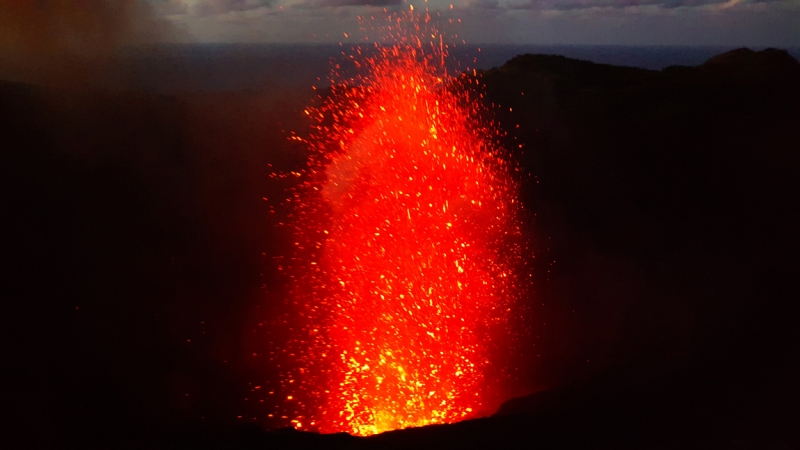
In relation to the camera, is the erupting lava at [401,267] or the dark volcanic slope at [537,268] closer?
the dark volcanic slope at [537,268]

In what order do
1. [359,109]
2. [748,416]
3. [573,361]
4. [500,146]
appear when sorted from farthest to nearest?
[359,109] → [500,146] → [573,361] → [748,416]

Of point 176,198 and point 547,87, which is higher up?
point 547,87

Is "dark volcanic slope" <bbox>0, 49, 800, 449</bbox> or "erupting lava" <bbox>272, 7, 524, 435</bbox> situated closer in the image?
"dark volcanic slope" <bbox>0, 49, 800, 449</bbox>

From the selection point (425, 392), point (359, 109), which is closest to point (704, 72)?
point (359, 109)

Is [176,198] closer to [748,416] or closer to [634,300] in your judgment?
[634,300]
